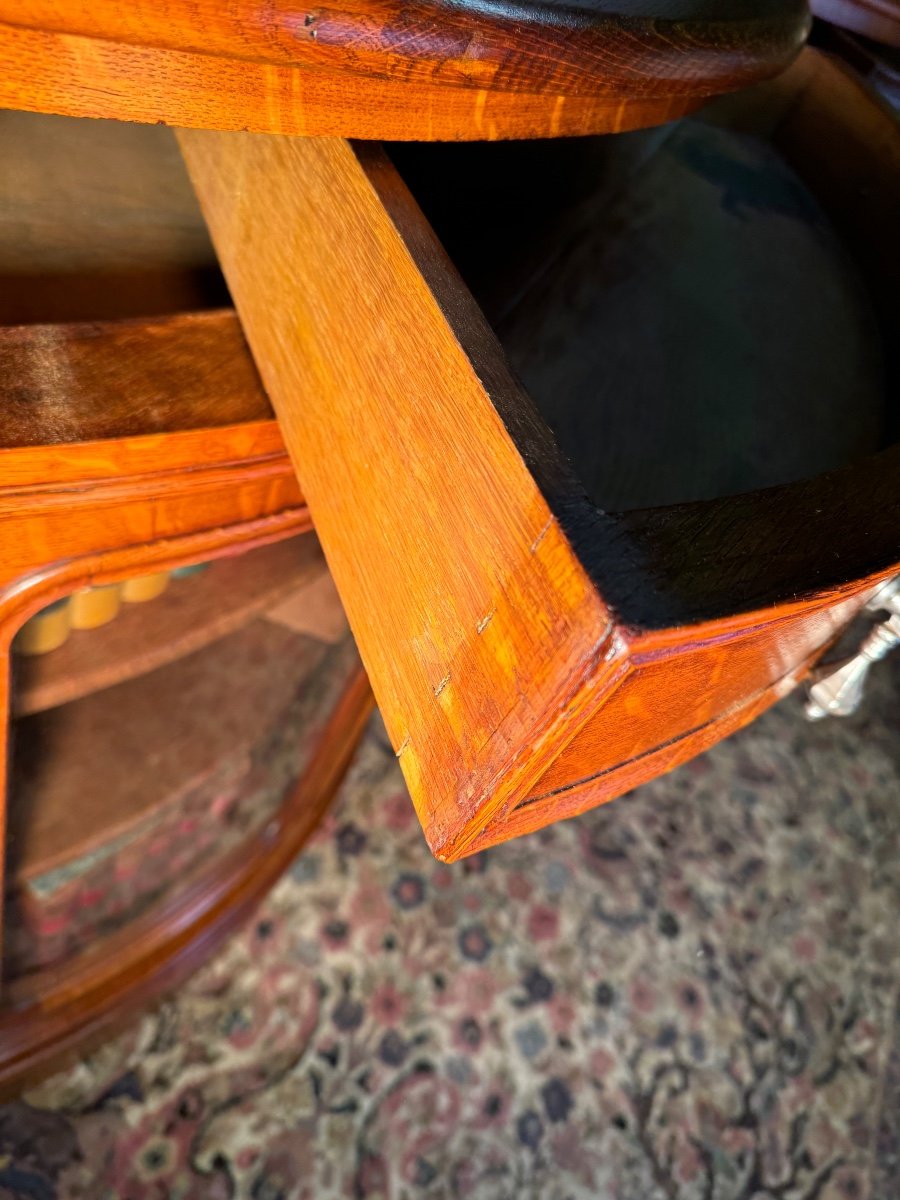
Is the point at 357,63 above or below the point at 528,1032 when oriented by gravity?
above

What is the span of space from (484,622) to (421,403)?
79 millimetres

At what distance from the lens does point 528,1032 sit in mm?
946

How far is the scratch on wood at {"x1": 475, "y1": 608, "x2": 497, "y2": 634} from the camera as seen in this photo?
0.89 feet

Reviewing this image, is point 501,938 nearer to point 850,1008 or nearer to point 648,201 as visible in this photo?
point 850,1008

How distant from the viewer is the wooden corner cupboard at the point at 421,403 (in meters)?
0.27

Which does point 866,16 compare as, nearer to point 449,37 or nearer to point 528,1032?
point 449,37

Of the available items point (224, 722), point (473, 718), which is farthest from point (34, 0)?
point (224, 722)

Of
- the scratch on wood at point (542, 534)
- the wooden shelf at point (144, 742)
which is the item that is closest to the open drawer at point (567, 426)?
the scratch on wood at point (542, 534)

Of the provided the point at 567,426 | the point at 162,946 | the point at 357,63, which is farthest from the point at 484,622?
the point at 162,946

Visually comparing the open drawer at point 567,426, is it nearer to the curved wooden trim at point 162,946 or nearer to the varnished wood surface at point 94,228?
the varnished wood surface at point 94,228

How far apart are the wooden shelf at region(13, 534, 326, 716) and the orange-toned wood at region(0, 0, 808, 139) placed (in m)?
0.36

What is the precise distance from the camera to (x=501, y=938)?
3.30ft

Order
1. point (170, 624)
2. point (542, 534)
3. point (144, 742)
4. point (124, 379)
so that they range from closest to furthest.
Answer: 1. point (542, 534)
2. point (124, 379)
3. point (170, 624)
4. point (144, 742)

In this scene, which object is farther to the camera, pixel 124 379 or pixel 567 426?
pixel 567 426
